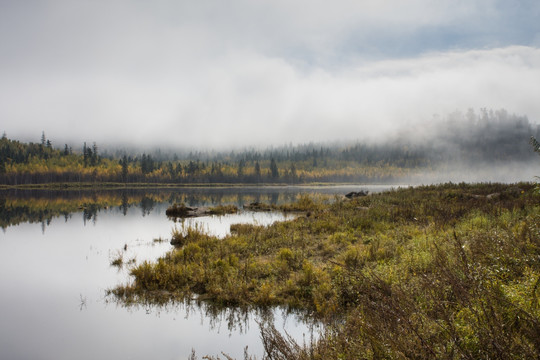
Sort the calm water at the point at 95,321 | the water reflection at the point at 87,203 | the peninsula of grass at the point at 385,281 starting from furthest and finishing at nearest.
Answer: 1. the water reflection at the point at 87,203
2. the calm water at the point at 95,321
3. the peninsula of grass at the point at 385,281

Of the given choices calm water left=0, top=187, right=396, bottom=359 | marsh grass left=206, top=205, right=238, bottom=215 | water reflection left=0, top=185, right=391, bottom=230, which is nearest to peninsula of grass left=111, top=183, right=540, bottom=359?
calm water left=0, top=187, right=396, bottom=359

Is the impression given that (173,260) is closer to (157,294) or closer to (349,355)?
(157,294)

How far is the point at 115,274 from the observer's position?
12047 millimetres

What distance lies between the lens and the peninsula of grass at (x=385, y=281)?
3.68 metres

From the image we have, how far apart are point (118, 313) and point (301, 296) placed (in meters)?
5.06

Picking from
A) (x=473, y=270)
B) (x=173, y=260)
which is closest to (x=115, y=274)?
(x=173, y=260)

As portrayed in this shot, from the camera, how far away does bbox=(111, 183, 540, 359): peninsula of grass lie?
12.1 feet

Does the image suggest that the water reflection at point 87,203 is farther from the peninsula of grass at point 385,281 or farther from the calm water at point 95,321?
the peninsula of grass at point 385,281

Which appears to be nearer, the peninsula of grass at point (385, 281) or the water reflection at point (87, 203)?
the peninsula of grass at point (385, 281)

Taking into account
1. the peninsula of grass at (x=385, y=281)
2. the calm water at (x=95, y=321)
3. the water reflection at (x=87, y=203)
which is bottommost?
the water reflection at (x=87, y=203)

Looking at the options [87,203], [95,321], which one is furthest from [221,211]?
[87,203]

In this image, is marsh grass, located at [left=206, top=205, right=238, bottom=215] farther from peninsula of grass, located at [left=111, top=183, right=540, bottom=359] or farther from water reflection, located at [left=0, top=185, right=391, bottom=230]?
peninsula of grass, located at [left=111, top=183, right=540, bottom=359]

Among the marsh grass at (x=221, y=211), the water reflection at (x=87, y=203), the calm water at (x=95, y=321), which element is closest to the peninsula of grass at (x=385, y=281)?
the calm water at (x=95, y=321)

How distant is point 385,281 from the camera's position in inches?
305
